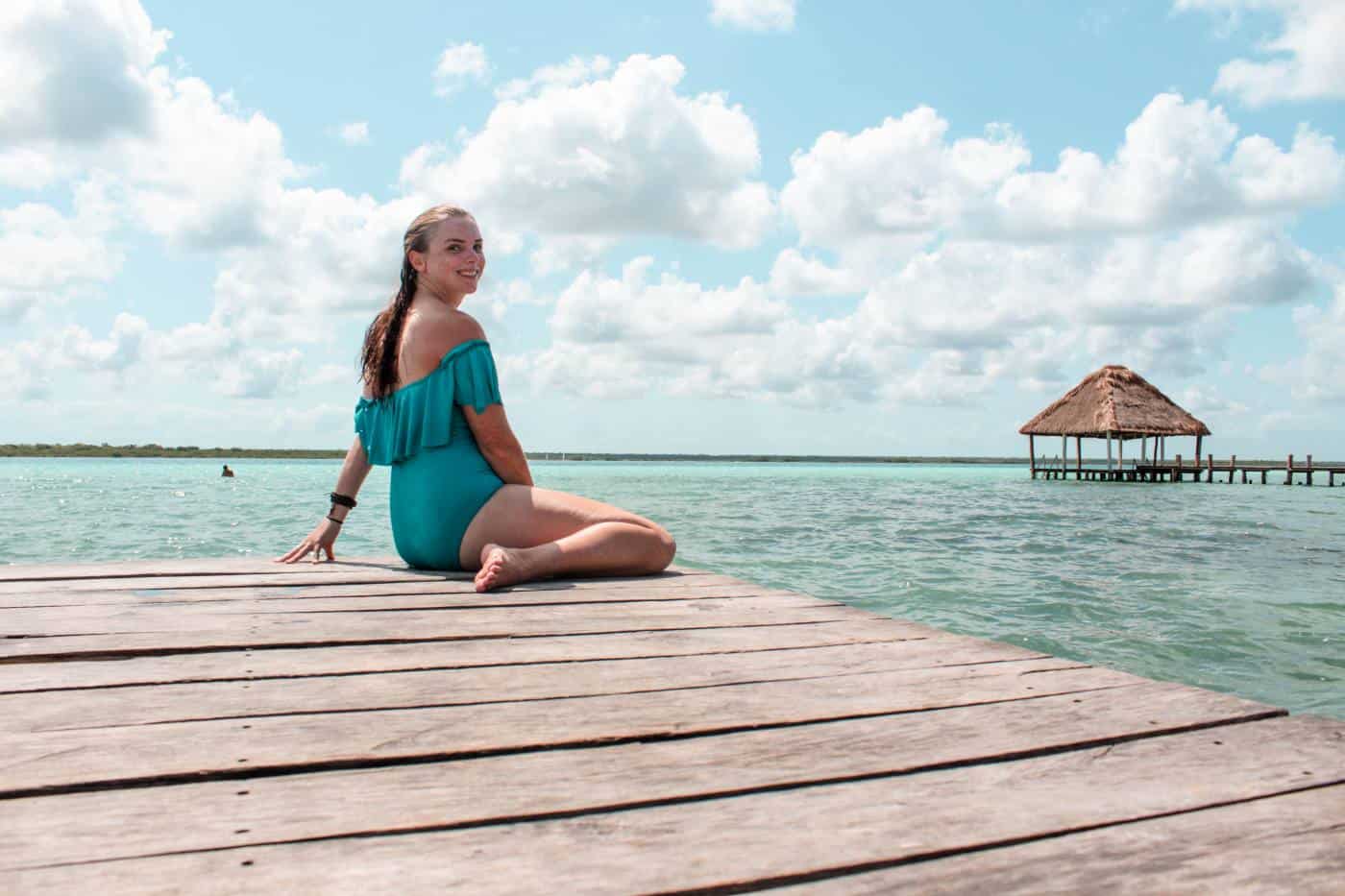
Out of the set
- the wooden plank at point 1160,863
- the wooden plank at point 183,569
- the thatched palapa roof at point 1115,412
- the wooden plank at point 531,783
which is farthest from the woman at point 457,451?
the thatched palapa roof at point 1115,412

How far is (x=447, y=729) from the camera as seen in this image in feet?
4.97

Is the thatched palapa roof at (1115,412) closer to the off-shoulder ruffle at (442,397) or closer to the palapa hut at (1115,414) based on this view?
the palapa hut at (1115,414)

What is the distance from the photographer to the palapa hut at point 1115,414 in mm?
37000

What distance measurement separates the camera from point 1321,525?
55.9 feet

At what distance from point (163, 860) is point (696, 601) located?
192 cm

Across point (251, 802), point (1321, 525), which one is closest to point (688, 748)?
point (251, 802)

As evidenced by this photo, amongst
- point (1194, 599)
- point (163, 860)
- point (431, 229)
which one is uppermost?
point (431, 229)

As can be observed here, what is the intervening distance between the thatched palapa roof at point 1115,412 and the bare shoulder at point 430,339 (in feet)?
123

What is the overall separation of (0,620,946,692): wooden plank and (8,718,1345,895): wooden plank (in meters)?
0.85

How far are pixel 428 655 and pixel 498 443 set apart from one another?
1.29 metres

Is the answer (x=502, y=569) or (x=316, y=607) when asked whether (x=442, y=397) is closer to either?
(x=502, y=569)

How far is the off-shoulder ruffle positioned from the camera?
320 centimetres

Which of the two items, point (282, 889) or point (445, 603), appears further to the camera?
point (445, 603)

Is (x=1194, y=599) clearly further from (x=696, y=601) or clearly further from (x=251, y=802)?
(x=251, y=802)
